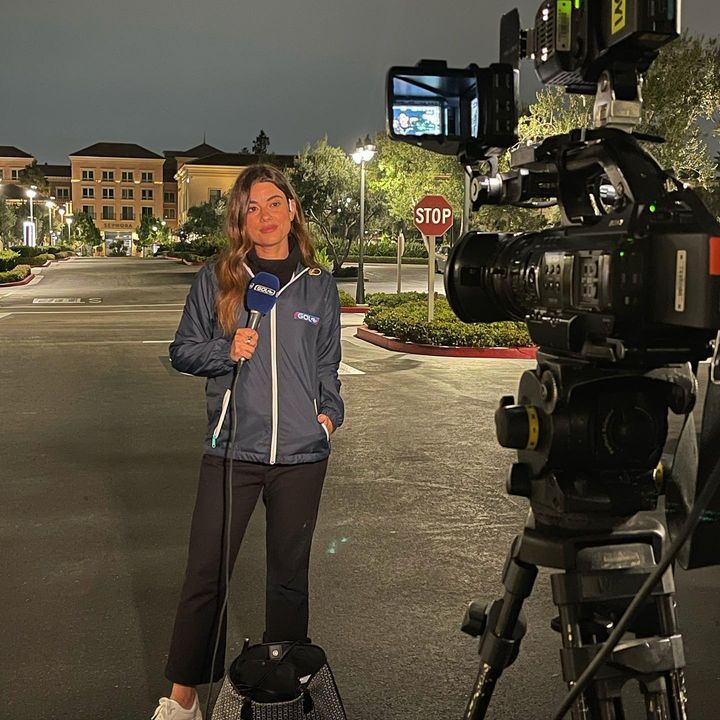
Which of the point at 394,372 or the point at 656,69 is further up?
the point at 656,69

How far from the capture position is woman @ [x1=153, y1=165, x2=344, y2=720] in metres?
3.35

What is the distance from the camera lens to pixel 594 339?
6.98 ft

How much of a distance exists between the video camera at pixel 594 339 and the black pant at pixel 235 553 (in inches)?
35.7

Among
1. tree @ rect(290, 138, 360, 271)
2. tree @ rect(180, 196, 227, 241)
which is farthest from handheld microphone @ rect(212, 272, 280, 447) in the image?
tree @ rect(180, 196, 227, 241)

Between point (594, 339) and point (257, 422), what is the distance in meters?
1.52

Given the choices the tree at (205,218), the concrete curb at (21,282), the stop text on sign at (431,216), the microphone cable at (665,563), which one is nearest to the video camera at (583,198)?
the microphone cable at (665,563)

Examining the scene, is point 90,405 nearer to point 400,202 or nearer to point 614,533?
point 614,533

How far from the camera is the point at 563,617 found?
93.8 inches

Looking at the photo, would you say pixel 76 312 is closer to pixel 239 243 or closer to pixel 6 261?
pixel 6 261

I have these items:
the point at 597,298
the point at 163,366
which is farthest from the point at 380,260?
the point at 597,298

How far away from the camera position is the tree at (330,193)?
43.5 metres

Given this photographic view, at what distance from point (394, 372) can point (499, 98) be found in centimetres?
1103

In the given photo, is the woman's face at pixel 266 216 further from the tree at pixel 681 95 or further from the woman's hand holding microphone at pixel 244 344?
the tree at pixel 681 95

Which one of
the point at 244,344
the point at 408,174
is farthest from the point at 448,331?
the point at 408,174
